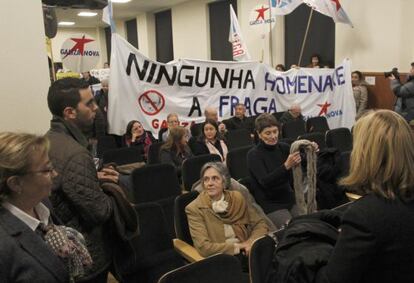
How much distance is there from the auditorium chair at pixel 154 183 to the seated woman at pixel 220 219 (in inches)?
27.4

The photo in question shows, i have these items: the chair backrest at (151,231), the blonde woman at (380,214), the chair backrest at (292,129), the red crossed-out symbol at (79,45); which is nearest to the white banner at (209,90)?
the chair backrest at (292,129)

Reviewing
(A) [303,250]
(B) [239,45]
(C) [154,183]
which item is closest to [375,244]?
(A) [303,250]

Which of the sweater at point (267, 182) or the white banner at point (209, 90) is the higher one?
the white banner at point (209, 90)

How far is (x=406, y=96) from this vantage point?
624 cm

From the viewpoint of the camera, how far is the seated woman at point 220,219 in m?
2.46

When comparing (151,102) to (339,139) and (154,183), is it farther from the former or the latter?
(339,139)

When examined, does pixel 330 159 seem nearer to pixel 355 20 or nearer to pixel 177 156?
pixel 177 156

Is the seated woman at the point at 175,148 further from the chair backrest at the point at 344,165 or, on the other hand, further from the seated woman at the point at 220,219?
the chair backrest at the point at 344,165

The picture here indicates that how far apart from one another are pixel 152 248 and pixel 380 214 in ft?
5.72

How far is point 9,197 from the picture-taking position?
1.31 m

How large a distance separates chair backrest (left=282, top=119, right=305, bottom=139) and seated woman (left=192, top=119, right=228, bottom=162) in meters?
1.42

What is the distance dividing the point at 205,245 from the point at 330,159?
1.42m

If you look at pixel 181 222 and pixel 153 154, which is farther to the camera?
pixel 153 154

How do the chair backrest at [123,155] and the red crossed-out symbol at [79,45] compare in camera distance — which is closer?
the chair backrest at [123,155]
